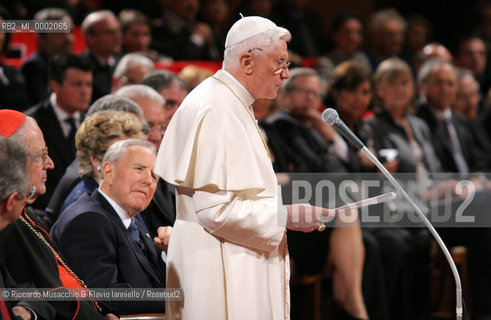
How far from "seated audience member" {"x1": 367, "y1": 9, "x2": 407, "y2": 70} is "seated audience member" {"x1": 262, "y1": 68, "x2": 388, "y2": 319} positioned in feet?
8.65

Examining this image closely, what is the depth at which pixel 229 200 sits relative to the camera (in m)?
2.65

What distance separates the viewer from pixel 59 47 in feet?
19.2

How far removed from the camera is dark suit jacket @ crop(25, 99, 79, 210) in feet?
14.3

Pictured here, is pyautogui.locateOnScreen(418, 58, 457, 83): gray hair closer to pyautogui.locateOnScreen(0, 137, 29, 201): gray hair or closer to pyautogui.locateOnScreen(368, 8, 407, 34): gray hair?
pyautogui.locateOnScreen(368, 8, 407, 34): gray hair

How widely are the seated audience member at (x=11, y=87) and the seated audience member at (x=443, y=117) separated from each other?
3.14 meters

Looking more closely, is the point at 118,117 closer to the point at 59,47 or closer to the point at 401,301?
the point at 59,47

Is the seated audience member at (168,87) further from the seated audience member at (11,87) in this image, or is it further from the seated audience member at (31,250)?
the seated audience member at (31,250)

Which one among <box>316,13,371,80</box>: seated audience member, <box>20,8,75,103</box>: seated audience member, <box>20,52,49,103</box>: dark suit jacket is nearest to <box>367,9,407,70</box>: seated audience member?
<box>316,13,371,80</box>: seated audience member

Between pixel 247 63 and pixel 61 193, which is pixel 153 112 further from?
pixel 247 63

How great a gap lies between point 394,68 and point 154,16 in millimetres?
2692

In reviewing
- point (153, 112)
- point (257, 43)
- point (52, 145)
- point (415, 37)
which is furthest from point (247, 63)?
point (415, 37)

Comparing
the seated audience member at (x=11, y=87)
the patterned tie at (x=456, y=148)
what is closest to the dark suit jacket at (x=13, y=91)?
the seated audience member at (x=11, y=87)

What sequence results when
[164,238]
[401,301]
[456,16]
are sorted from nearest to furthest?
[164,238] → [401,301] → [456,16]

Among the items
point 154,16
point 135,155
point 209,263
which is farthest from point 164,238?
point 154,16
